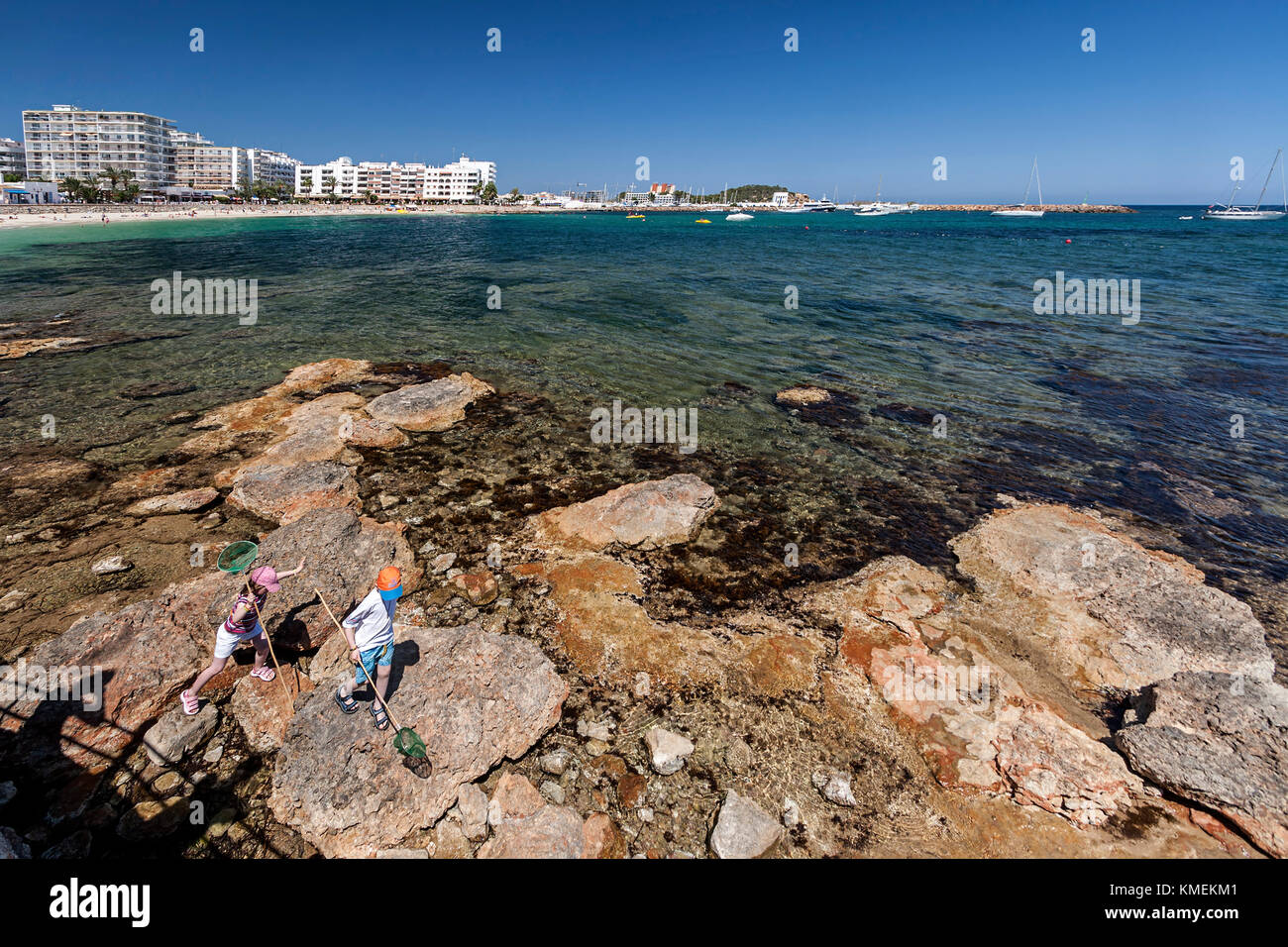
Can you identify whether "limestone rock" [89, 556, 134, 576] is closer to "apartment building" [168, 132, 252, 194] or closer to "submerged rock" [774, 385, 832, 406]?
"submerged rock" [774, 385, 832, 406]

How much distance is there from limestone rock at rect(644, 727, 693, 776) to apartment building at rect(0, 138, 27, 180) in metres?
254

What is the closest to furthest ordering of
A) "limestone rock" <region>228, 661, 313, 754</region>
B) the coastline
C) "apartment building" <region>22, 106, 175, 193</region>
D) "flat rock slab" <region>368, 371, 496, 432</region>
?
"limestone rock" <region>228, 661, 313, 754</region>, "flat rock slab" <region>368, 371, 496, 432</region>, the coastline, "apartment building" <region>22, 106, 175, 193</region>

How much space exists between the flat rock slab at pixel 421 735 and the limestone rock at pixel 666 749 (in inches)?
51.0

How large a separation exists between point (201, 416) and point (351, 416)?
4.49 metres

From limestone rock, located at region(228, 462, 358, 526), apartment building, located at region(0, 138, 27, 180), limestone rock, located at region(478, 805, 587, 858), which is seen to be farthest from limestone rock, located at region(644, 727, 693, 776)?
apartment building, located at region(0, 138, 27, 180)

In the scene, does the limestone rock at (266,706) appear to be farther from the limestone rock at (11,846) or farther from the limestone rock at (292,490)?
the limestone rock at (292,490)

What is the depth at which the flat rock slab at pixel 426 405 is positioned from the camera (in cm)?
1511

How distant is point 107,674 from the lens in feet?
22.3

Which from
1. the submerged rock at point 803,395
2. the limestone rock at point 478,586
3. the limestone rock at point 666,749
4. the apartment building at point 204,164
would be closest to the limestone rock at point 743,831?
the limestone rock at point 666,749

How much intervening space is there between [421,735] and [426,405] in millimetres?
11495

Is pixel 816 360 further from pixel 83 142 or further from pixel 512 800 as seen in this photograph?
pixel 83 142

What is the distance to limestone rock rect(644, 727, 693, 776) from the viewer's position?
20.5 feet
